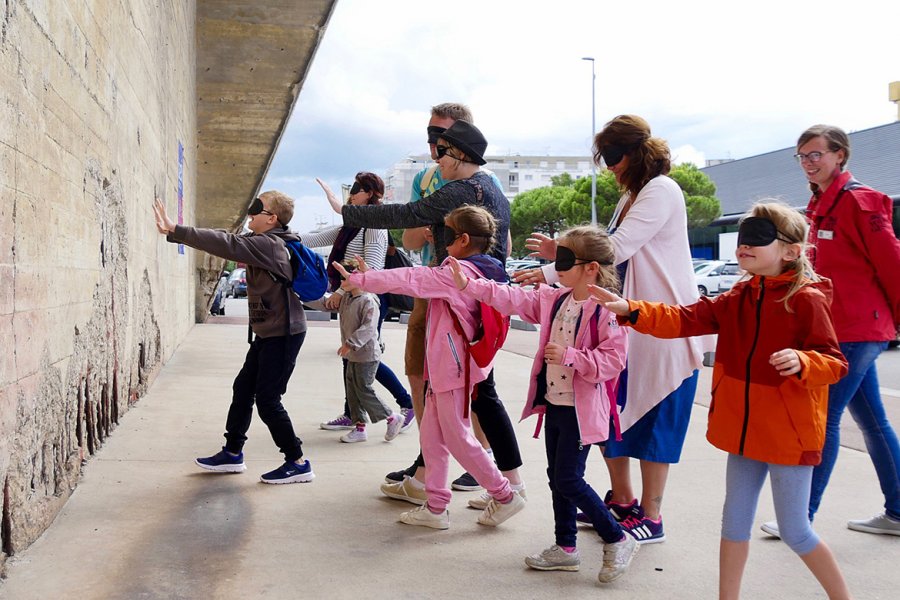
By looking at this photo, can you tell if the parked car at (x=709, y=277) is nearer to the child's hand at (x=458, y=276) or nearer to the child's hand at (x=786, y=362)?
the child's hand at (x=458, y=276)

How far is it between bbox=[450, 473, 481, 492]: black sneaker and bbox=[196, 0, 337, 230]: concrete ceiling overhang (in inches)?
367

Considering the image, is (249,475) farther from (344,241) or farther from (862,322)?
(862,322)

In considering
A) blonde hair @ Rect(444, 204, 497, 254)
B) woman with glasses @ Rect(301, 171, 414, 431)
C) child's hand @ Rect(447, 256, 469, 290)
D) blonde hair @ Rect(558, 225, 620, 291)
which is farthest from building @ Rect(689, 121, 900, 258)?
child's hand @ Rect(447, 256, 469, 290)

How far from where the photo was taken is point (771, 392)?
8.95 ft

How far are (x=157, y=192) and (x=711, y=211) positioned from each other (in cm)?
4251

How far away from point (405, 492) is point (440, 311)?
1.06 metres

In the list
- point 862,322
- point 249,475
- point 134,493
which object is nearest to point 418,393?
point 249,475

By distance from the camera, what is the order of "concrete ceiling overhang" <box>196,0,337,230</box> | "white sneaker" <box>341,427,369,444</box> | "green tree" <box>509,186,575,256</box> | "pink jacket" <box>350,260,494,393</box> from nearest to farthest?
"pink jacket" <box>350,260,494,393</box>, "white sneaker" <box>341,427,369,444</box>, "concrete ceiling overhang" <box>196,0,337,230</box>, "green tree" <box>509,186,575,256</box>

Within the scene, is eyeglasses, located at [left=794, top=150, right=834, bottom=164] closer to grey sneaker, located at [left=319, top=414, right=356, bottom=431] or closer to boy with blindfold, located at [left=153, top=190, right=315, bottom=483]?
boy with blindfold, located at [left=153, top=190, right=315, bottom=483]

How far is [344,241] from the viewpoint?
5.36 m

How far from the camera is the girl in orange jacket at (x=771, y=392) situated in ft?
8.86

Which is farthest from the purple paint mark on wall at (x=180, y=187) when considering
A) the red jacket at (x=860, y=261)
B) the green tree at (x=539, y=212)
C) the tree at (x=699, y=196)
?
the green tree at (x=539, y=212)

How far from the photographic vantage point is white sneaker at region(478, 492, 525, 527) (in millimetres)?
3889

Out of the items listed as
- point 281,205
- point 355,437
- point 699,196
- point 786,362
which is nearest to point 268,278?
point 281,205
